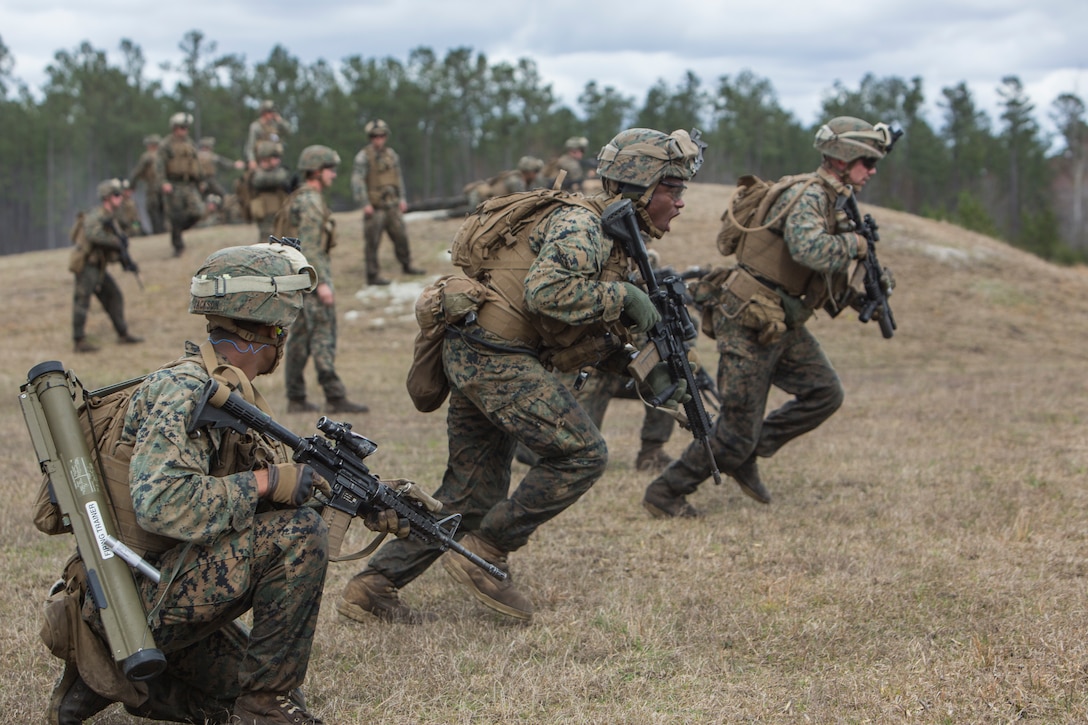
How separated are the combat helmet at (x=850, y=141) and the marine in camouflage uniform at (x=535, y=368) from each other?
70.4 inches

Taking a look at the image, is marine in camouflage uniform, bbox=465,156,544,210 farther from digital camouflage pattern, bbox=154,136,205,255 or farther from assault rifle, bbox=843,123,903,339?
assault rifle, bbox=843,123,903,339

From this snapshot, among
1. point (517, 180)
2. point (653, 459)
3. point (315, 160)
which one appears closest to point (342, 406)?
point (315, 160)

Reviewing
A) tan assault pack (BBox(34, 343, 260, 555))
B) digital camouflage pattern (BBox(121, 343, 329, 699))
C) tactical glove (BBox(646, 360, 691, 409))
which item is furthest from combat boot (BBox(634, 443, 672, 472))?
tan assault pack (BBox(34, 343, 260, 555))

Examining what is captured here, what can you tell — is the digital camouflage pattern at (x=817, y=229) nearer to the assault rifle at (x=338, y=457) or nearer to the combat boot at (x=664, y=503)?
the combat boot at (x=664, y=503)

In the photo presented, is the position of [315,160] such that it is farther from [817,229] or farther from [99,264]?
[817,229]

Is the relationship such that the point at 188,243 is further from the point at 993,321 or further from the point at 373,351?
the point at 993,321

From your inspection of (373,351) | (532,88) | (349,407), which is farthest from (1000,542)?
(532,88)

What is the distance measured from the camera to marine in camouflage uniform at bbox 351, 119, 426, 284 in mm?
16844

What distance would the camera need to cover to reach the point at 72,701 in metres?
3.57

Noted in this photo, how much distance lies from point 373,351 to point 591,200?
1123 cm

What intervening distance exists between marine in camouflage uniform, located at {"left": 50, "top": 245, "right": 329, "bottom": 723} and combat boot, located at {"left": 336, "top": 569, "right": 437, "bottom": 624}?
1036mm

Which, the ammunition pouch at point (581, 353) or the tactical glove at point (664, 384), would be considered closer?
the ammunition pouch at point (581, 353)

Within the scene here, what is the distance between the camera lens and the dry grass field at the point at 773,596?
4.04 meters

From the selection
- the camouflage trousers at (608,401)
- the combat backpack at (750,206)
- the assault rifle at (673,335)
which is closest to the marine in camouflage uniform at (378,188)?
the camouflage trousers at (608,401)
